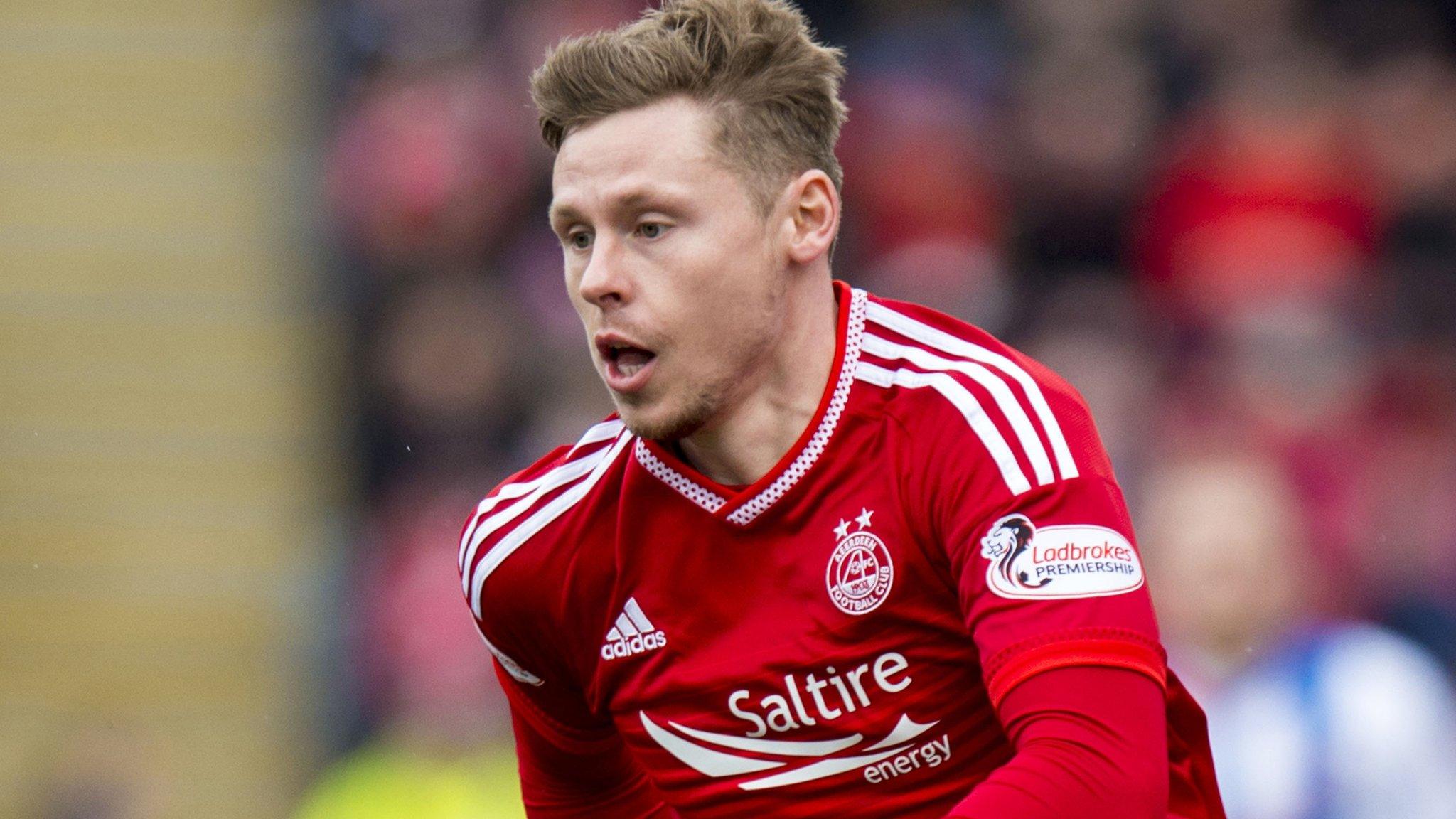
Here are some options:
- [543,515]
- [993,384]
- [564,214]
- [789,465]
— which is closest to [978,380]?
[993,384]

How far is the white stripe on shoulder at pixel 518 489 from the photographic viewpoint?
10.5 feet

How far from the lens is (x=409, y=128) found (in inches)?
311

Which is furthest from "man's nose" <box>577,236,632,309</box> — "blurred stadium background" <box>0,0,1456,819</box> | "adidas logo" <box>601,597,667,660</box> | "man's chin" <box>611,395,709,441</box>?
"blurred stadium background" <box>0,0,1456,819</box>

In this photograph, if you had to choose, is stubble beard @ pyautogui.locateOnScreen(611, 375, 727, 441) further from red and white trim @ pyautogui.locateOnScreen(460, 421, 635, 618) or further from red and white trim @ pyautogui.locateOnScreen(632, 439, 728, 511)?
red and white trim @ pyautogui.locateOnScreen(460, 421, 635, 618)

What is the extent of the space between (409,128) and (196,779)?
2.83m

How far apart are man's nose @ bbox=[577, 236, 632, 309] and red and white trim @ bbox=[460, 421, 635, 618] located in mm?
380

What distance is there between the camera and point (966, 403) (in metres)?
2.79

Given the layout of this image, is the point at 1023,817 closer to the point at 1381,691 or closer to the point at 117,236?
the point at 1381,691

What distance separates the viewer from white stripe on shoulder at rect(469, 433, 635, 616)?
3131 millimetres

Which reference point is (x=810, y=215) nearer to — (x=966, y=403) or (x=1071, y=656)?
(x=966, y=403)

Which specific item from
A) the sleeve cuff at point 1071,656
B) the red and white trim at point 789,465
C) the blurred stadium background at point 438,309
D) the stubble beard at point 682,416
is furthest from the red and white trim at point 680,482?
the blurred stadium background at point 438,309

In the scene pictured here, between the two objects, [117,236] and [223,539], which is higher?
[117,236]

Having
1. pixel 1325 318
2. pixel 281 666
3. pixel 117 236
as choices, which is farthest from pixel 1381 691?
pixel 117 236

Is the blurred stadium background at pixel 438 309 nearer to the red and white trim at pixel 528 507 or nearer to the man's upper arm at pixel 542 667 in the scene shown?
the man's upper arm at pixel 542 667
